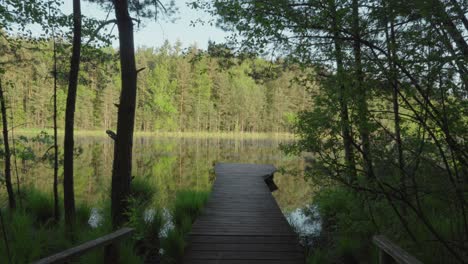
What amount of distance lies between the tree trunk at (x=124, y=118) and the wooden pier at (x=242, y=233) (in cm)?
145

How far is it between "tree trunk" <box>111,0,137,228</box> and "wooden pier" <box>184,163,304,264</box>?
1446 mm

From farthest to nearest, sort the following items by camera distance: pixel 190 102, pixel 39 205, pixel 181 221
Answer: pixel 190 102 → pixel 39 205 → pixel 181 221

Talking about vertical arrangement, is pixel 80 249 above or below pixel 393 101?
below

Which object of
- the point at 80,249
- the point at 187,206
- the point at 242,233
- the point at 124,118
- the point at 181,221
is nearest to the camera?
the point at 80,249

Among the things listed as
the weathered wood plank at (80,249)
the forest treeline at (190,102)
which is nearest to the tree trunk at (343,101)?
the weathered wood plank at (80,249)

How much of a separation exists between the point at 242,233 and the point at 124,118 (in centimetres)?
294

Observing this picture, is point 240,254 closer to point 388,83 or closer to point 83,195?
point 388,83

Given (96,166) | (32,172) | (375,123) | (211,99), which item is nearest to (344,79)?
(375,123)

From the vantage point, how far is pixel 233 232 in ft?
20.0

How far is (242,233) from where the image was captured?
6.05 meters

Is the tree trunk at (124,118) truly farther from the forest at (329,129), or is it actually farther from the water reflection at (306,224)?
the water reflection at (306,224)

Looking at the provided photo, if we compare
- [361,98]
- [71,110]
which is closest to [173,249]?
[361,98]

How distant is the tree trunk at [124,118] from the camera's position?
5828 millimetres

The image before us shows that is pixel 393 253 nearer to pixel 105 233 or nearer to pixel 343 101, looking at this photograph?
pixel 343 101
